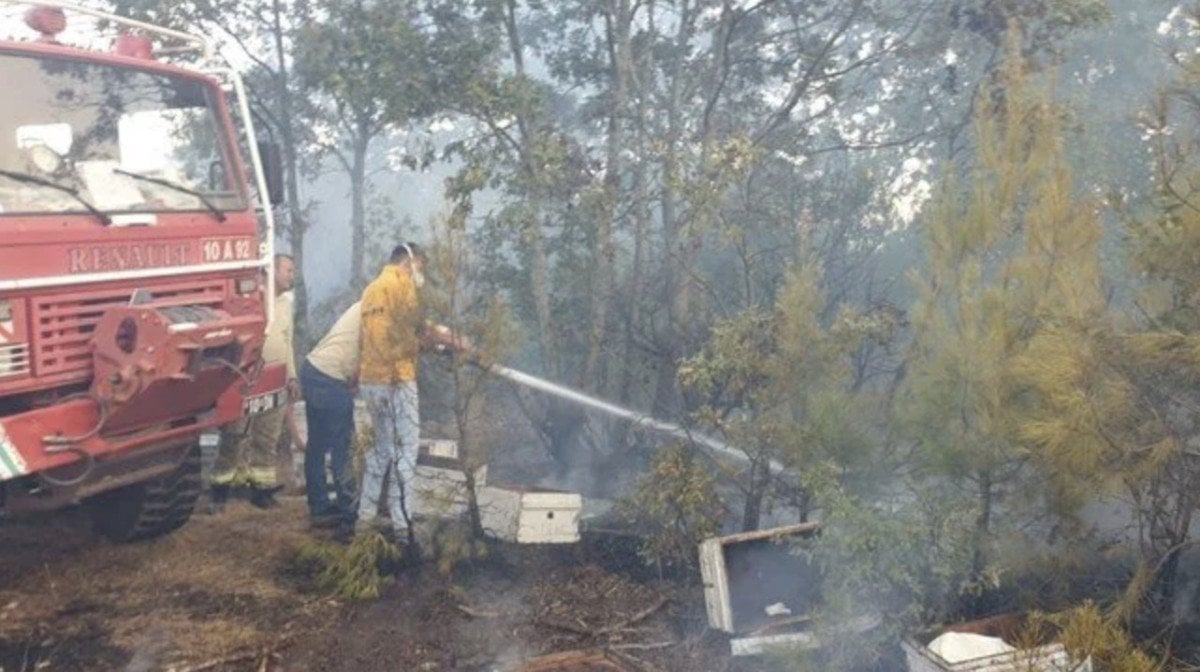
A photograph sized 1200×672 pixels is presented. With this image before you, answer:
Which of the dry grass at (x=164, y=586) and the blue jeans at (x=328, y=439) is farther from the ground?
the blue jeans at (x=328, y=439)

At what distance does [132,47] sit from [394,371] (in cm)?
222

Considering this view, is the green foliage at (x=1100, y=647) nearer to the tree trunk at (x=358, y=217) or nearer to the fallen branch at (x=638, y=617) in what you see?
the fallen branch at (x=638, y=617)

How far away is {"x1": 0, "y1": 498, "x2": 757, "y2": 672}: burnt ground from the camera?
470cm

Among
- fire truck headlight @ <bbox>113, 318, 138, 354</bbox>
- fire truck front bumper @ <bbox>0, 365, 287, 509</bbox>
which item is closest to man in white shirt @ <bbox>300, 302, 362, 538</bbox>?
fire truck front bumper @ <bbox>0, 365, 287, 509</bbox>

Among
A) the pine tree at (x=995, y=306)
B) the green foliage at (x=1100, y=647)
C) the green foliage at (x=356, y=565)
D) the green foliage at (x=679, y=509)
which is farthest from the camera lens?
the green foliage at (x=679, y=509)

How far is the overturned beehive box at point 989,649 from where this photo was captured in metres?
3.55

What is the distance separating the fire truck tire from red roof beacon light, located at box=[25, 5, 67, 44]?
237 centimetres

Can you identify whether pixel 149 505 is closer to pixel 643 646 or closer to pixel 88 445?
pixel 88 445

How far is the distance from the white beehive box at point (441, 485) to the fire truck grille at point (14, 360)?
212 centimetres

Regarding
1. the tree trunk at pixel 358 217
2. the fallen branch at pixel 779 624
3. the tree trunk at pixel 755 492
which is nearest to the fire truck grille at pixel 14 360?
the fallen branch at pixel 779 624

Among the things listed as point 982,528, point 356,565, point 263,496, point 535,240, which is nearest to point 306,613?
point 356,565

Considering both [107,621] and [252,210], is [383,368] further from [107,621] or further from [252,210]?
[107,621]

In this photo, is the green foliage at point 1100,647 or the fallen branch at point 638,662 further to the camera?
the fallen branch at point 638,662

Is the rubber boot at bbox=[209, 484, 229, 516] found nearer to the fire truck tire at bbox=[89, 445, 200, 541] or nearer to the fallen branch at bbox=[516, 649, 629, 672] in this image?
the fire truck tire at bbox=[89, 445, 200, 541]
